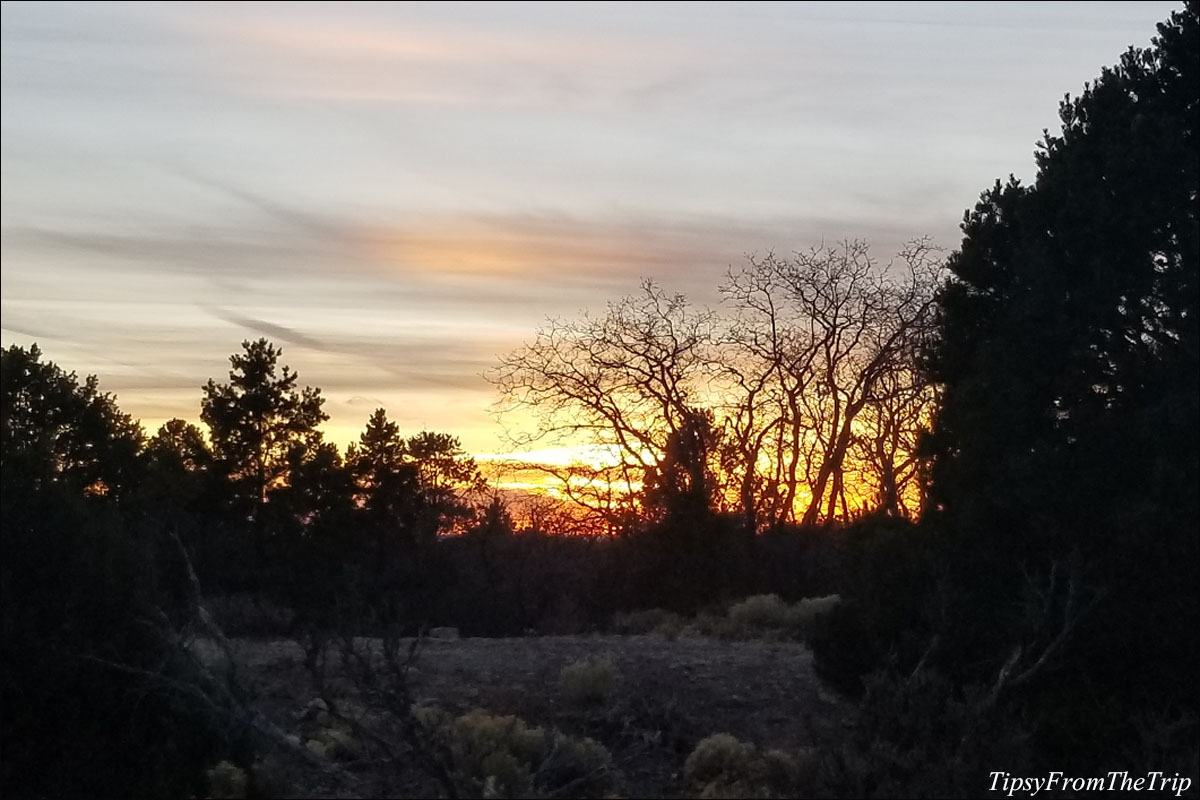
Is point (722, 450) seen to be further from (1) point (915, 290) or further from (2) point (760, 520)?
(1) point (915, 290)

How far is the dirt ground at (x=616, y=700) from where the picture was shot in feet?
34.6

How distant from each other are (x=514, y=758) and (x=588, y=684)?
7.79ft

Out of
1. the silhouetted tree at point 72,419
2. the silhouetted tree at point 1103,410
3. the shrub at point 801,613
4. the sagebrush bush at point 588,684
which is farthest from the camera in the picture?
the silhouetted tree at point 72,419

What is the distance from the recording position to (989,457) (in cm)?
1201

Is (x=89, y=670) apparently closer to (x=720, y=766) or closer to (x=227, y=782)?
(x=227, y=782)

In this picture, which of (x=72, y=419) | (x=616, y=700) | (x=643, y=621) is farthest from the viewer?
(x=72, y=419)

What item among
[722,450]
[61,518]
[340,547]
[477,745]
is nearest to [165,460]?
[340,547]

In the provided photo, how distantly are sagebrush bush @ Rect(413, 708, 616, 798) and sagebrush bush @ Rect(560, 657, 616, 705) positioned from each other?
1.14 m

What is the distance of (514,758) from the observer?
10.2 m

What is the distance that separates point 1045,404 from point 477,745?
5659 mm

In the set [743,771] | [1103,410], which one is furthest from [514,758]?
[1103,410]

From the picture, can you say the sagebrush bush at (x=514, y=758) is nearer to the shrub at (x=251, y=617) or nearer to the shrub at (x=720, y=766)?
the shrub at (x=720, y=766)

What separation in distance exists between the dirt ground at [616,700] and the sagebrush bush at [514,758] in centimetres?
29

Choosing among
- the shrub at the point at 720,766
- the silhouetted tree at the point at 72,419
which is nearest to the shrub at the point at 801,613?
the shrub at the point at 720,766
